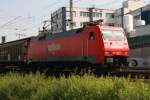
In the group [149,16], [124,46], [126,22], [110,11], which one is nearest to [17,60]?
[124,46]

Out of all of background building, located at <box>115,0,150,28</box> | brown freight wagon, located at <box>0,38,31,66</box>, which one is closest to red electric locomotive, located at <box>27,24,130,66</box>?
brown freight wagon, located at <box>0,38,31,66</box>

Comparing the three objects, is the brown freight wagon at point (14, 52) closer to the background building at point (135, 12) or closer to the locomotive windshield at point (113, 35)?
the locomotive windshield at point (113, 35)

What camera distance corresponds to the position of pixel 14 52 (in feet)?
117

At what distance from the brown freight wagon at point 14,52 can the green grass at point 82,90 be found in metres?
19.7

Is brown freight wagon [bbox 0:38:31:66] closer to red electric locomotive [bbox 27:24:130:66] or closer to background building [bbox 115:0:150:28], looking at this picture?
red electric locomotive [bbox 27:24:130:66]

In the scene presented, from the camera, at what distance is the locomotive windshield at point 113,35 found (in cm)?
2298

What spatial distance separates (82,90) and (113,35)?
13516 millimetres

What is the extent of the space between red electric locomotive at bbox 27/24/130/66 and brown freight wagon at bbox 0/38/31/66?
22.4ft

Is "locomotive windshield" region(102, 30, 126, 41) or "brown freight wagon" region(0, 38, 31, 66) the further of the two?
"brown freight wagon" region(0, 38, 31, 66)

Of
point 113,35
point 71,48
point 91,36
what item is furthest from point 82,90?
point 71,48

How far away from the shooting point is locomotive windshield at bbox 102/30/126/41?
905 inches

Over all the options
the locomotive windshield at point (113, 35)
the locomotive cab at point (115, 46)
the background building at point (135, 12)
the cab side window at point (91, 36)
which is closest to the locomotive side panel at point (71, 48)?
the cab side window at point (91, 36)

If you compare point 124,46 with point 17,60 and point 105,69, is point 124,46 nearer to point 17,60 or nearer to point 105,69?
point 105,69

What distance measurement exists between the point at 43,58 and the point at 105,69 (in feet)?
27.1
